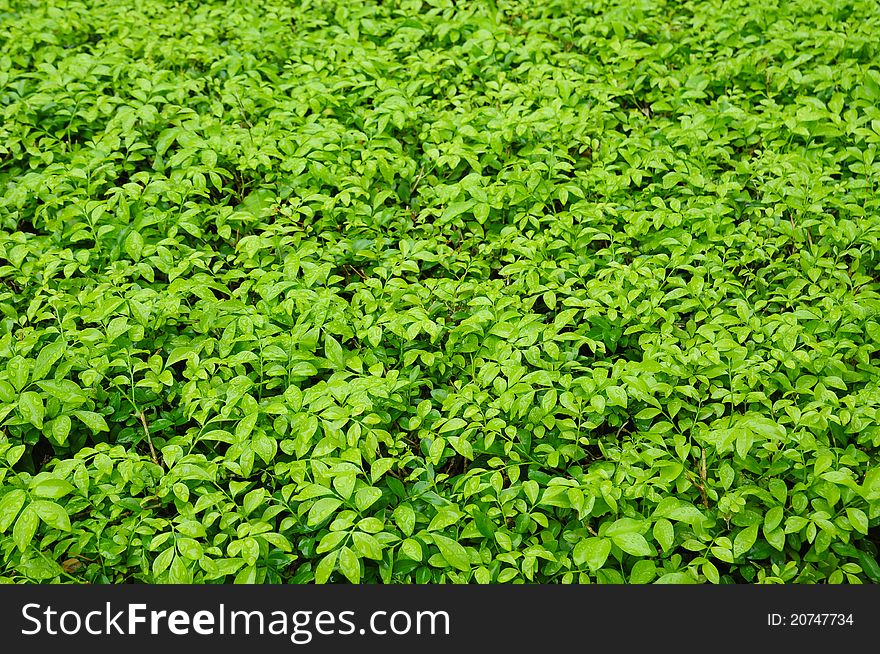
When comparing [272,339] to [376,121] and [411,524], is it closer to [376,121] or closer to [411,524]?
[411,524]

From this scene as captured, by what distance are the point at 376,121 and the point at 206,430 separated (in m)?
2.09

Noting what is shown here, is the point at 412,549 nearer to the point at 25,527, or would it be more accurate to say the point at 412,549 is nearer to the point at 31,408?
the point at 25,527

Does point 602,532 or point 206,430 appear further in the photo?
point 206,430

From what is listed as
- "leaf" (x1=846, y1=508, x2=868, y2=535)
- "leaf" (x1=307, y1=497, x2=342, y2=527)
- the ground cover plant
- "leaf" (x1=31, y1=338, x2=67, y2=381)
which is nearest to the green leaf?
the ground cover plant

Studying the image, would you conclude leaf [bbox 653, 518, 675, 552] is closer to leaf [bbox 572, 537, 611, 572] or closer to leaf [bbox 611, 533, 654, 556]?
leaf [bbox 611, 533, 654, 556]

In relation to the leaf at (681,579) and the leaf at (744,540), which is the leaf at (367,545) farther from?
the leaf at (744,540)

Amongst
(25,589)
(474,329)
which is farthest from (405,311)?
(25,589)

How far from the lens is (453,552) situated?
2455 mm

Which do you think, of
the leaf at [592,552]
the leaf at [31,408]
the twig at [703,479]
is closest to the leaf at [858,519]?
the twig at [703,479]

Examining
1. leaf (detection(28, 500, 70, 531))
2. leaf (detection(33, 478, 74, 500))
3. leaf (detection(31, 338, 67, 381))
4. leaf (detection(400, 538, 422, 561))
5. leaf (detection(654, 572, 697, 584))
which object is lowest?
leaf (detection(654, 572, 697, 584))

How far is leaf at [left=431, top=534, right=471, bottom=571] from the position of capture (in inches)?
96.1

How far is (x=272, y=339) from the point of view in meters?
3.07

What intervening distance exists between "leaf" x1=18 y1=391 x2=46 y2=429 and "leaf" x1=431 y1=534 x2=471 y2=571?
4.84 feet

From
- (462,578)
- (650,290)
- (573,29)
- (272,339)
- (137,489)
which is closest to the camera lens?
(462,578)
